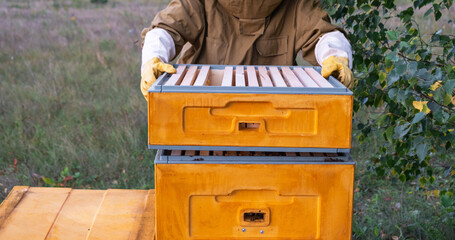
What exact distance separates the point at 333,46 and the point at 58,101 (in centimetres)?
359

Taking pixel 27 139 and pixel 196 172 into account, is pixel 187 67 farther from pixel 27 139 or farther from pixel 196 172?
pixel 27 139

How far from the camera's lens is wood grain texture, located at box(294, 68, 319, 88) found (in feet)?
6.04

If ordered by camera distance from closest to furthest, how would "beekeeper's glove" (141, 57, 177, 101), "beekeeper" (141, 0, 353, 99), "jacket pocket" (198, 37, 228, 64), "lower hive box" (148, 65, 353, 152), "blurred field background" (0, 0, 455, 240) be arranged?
"lower hive box" (148, 65, 353, 152), "beekeeper's glove" (141, 57, 177, 101), "beekeeper" (141, 0, 353, 99), "jacket pocket" (198, 37, 228, 64), "blurred field background" (0, 0, 455, 240)

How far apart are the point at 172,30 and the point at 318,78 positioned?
798 mm

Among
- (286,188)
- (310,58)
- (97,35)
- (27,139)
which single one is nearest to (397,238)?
(310,58)

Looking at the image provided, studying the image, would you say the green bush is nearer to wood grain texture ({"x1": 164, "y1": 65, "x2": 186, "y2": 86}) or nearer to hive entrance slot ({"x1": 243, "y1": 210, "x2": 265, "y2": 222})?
hive entrance slot ({"x1": 243, "y1": 210, "x2": 265, "y2": 222})

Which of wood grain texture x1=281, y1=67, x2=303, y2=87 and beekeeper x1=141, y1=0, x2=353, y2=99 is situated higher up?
beekeeper x1=141, y1=0, x2=353, y2=99

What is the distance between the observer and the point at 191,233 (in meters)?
1.83

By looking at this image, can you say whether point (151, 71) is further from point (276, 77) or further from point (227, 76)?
point (276, 77)

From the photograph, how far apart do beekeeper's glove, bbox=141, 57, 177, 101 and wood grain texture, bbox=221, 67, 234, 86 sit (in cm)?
21

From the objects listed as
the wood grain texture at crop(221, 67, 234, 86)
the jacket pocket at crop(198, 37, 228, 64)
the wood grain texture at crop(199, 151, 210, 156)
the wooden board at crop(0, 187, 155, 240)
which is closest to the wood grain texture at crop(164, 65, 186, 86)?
the wood grain texture at crop(221, 67, 234, 86)

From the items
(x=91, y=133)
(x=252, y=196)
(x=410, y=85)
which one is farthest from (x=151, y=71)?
(x=91, y=133)

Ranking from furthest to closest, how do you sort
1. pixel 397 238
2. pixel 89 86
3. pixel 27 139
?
pixel 89 86 → pixel 27 139 → pixel 397 238

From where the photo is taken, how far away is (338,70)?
6.89ft
